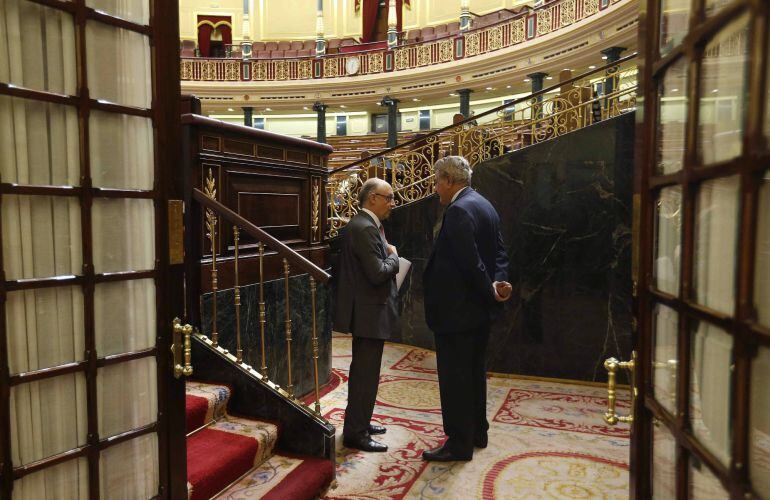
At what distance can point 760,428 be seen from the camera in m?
0.81

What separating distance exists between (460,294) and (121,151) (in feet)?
5.83

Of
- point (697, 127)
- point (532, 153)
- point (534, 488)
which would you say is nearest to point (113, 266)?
point (697, 127)

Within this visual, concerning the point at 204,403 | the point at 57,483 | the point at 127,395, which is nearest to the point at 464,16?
the point at 204,403

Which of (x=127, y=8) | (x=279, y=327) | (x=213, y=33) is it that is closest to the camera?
(x=127, y=8)

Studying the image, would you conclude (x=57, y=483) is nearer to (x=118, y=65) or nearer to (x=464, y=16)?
(x=118, y=65)

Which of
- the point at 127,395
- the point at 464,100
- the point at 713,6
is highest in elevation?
the point at 464,100

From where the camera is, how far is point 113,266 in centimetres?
163

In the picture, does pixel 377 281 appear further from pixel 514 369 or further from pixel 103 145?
pixel 514 369

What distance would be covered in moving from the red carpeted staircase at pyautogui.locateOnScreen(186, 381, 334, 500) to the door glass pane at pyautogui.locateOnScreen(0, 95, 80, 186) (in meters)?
1.35

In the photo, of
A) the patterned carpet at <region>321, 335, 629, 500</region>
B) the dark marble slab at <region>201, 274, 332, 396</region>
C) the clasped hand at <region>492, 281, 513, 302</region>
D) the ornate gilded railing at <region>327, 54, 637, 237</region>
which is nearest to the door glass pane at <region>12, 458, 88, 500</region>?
the patterned carpet at <region>321, 335, 629, 500</region>

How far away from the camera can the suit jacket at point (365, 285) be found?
301 centimetres

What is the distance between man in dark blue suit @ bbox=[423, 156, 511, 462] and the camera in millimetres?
2887

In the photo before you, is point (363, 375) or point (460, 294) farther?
point (363, 375)

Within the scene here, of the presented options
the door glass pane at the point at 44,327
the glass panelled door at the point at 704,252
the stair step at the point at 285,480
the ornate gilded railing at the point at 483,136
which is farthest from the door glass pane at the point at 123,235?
the ornate gilded railing at the point at 483,136
